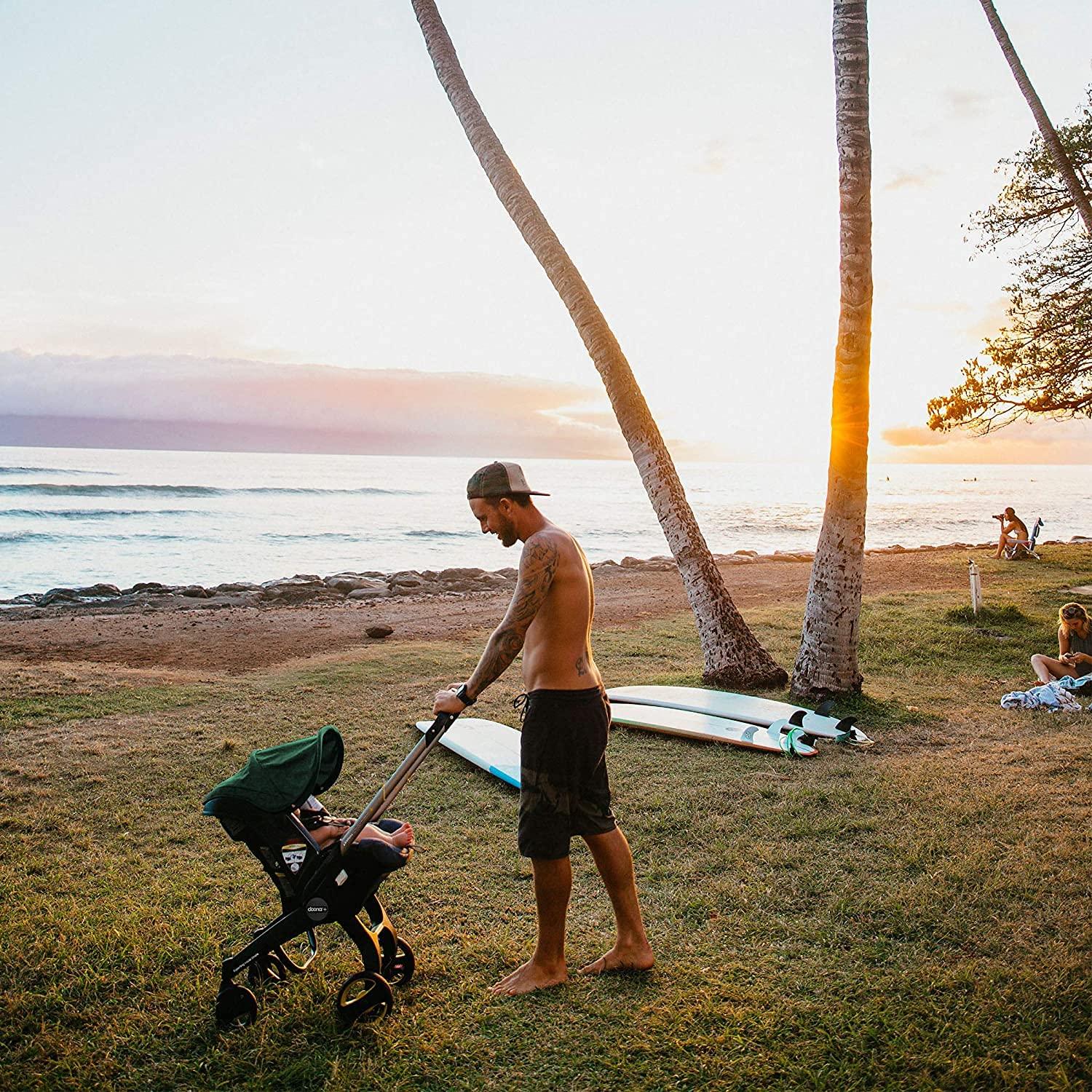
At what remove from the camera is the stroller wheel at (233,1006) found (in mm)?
3471

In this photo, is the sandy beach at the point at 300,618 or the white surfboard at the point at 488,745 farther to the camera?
the sandy beach at the point at 300,618

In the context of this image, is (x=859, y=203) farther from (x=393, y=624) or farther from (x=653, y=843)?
(x=393, y=624)

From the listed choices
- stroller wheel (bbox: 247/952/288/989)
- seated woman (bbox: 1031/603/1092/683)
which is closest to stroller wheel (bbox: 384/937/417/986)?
stroller wheel (bbox: 247/952/288/989)

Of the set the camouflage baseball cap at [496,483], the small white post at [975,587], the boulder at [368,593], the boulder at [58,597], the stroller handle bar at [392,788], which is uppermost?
the camouflage baseball cap at [496,483]

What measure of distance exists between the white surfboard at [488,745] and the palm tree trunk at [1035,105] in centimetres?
1061

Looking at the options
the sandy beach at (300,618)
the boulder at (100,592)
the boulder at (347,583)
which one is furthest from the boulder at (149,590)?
the boulder at (347,583)

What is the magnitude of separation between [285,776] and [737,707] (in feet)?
17.7

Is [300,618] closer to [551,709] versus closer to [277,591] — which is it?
[277,591]

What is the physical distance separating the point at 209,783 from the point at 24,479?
54.6 metres

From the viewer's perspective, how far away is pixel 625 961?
12.5 feet

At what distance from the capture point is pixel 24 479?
2074 inches

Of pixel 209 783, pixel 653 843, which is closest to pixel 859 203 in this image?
pixel 653 843

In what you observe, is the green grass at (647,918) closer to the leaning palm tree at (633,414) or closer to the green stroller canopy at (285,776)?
the green stroller canopy at (285,776)

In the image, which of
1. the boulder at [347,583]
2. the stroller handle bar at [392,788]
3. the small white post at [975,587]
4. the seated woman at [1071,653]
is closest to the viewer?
the stroller handle bar at [392,788]
